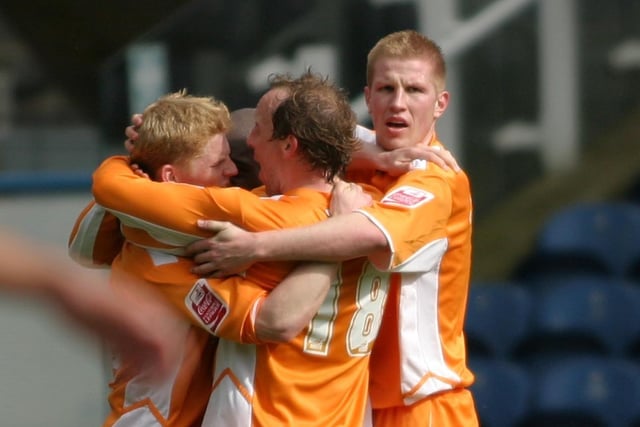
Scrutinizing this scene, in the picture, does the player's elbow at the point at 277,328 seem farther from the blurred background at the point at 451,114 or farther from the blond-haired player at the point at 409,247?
the blurred background at the point at 451,114

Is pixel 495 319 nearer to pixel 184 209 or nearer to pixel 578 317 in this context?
pixel 578 317

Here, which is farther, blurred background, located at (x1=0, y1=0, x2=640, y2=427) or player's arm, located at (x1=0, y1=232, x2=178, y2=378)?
blurred background, located at (x1=0, y1=0, x2=640, y2=427)

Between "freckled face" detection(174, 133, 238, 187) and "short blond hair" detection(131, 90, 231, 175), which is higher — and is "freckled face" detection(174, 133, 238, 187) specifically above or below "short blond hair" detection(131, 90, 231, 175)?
below

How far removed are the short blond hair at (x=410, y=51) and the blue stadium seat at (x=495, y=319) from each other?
125 inches

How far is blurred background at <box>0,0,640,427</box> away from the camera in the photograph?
5.82 meters

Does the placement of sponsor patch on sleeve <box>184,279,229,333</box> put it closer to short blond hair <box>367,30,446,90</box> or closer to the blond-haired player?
the blond-haired player

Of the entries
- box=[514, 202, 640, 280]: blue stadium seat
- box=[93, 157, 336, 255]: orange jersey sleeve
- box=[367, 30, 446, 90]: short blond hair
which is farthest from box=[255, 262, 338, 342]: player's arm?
box=[514, 202, 640, 280]: blue stadium seat

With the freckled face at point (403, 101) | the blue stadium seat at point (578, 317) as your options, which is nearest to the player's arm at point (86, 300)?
the freckled face at point (403, 101)

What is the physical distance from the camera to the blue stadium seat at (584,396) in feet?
21.0

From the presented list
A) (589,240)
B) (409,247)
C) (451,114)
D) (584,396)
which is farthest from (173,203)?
(589,240)

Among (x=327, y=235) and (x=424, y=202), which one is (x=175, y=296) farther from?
(x=424, y=202)

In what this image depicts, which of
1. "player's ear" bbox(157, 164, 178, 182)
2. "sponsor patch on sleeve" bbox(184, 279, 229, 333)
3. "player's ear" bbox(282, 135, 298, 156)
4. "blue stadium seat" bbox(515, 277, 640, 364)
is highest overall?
"player's ear" bbox(282, 135, 298, 156)

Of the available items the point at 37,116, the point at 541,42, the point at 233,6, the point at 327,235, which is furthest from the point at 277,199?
the point at 37,116

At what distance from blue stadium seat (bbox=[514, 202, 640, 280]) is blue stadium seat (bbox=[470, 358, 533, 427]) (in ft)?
1.86
